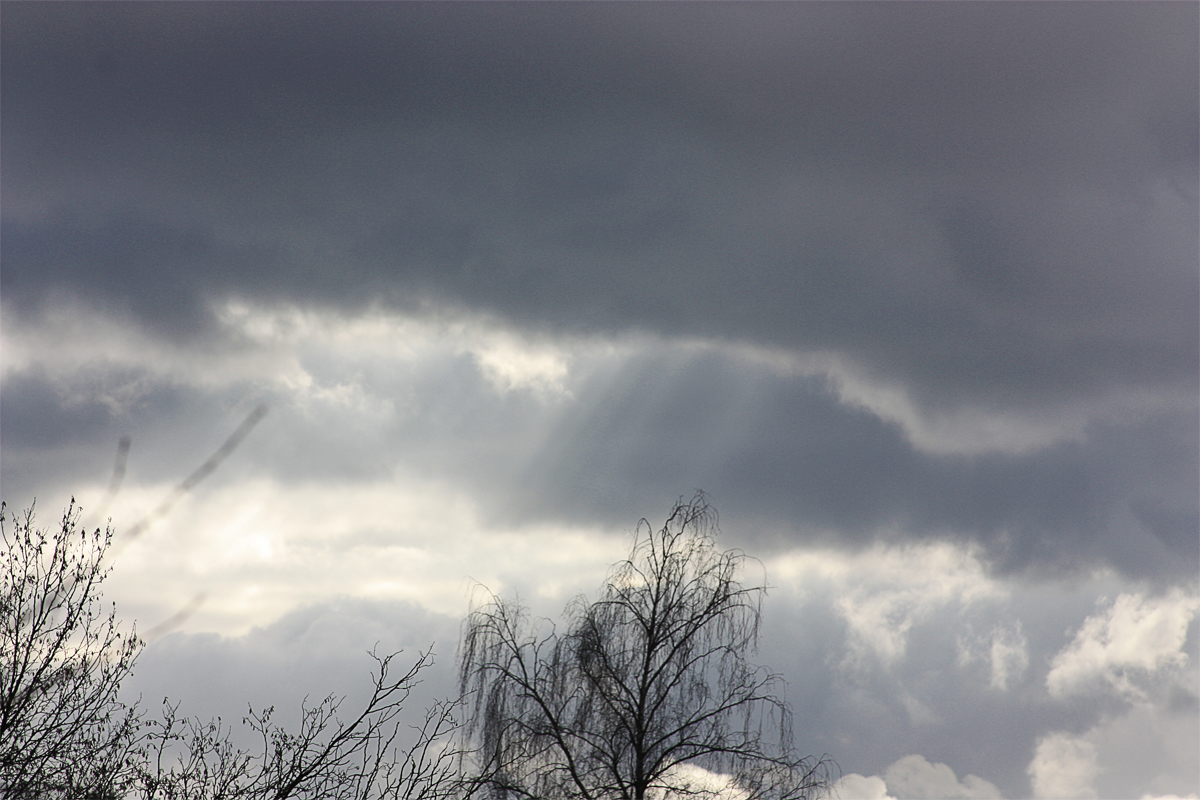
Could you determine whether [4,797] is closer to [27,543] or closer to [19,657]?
[19,657]

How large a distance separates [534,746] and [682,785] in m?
2.28

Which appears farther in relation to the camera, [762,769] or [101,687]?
[762,769]

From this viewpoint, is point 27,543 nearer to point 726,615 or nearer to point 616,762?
point 616,762

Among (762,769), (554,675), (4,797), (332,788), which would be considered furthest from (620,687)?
(4,797)

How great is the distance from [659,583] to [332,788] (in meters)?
9.03

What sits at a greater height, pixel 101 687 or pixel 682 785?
pixel 682 785

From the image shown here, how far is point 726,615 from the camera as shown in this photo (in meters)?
16.7

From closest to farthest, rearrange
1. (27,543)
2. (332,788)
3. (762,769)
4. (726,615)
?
(332,788) < (27,543) < (762,769) < (726,615)

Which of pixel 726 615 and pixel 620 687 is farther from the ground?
pixel 726 615

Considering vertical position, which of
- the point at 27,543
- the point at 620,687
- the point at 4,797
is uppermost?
the point at 620,687

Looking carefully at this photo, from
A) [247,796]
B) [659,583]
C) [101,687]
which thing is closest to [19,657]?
[101,687]

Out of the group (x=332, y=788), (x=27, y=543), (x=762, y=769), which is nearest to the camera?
(x=332, y=788)

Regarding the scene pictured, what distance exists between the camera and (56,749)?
30.0 feet

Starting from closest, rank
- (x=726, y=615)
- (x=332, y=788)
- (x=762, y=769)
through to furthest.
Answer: (x=332, y=788) → (x=762, y=769) → (x=726, y=615)
